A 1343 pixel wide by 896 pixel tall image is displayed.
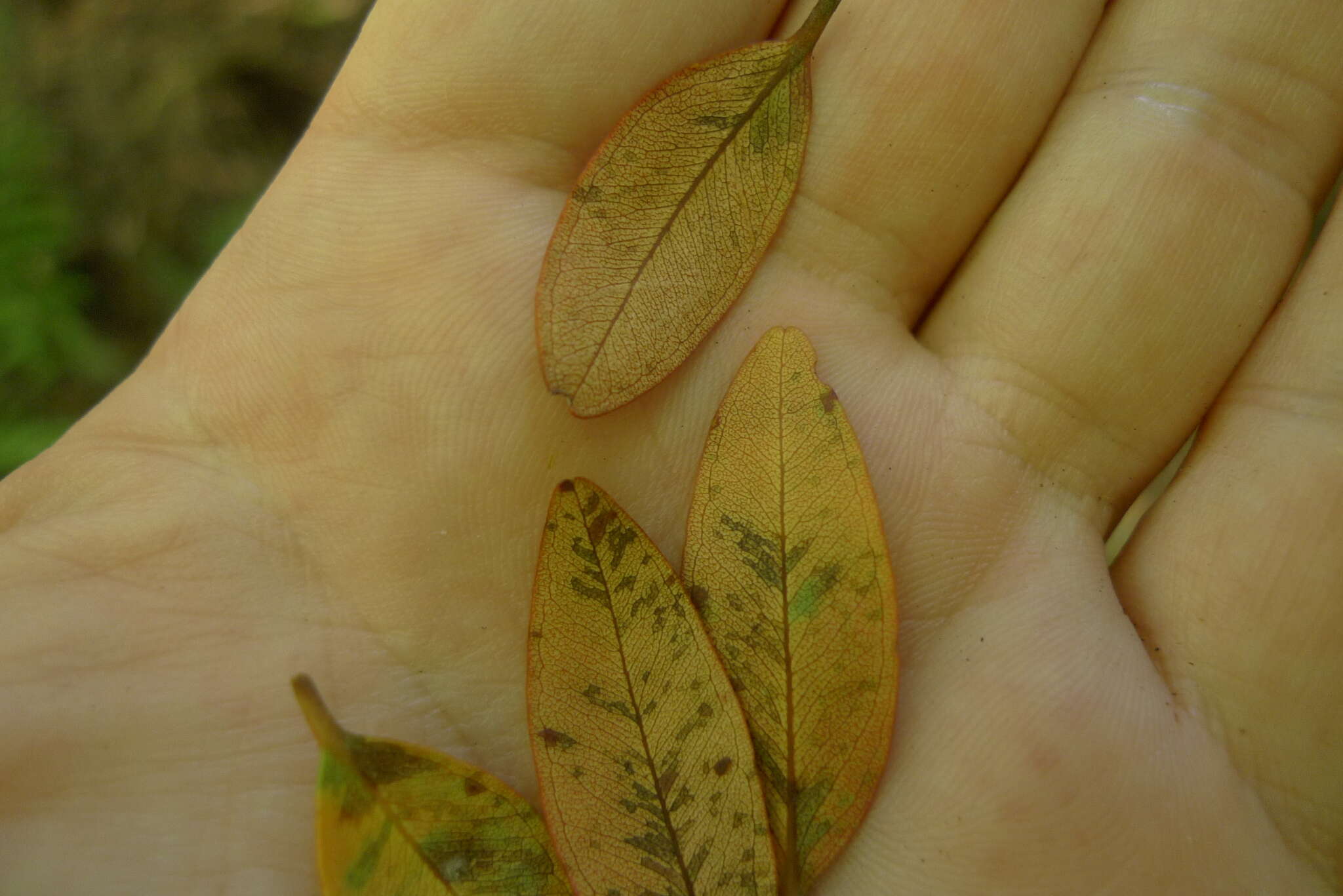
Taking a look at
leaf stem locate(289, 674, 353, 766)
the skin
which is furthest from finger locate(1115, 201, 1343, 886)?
leaf stem locate(289, 674, 353, 766)

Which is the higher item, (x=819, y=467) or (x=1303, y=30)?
(x=1303, y=30)

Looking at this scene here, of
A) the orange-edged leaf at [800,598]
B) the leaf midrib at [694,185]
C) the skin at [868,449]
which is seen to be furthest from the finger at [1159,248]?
the leaf midrib at [694,185]

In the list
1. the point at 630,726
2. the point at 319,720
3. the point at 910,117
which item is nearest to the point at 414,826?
the point at 319,720

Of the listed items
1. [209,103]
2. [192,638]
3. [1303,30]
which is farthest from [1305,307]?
[209,103]

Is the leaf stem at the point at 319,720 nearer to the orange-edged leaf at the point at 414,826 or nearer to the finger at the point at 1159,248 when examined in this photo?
the orange-edged leaf at the point at 414,826

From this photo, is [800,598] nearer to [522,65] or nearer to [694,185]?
[694,185]

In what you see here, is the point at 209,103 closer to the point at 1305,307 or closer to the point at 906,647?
the point at 906,647
